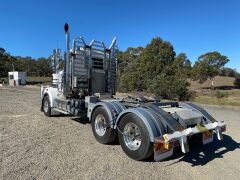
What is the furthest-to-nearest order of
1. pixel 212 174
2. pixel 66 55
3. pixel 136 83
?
pixel 136 83, pixel 66 55, pixel 212 174

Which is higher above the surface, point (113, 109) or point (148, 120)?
point (113, 109)

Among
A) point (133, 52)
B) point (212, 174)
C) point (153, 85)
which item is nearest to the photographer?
point (212, 174)

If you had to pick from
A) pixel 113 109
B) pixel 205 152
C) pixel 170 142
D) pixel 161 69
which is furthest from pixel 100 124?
pixel 161 69

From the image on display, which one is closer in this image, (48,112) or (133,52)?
(48,112)

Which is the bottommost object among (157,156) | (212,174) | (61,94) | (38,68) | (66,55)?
(212,174)

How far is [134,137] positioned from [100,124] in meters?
1.43

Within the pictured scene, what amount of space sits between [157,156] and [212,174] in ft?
3.45

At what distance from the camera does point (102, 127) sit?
664 cm

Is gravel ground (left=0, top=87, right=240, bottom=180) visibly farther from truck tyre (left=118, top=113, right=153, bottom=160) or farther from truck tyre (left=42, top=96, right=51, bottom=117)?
truck tyre (left=42, top=96, right=51, bottom=117)

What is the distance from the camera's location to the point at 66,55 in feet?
28.0

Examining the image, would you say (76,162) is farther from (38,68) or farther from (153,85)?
(38,68)

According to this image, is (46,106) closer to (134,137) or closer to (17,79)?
(134,137)

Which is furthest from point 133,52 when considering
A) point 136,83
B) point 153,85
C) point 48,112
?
point 48,112

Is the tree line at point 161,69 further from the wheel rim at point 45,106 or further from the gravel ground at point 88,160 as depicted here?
the gravel ground at point 88,160
